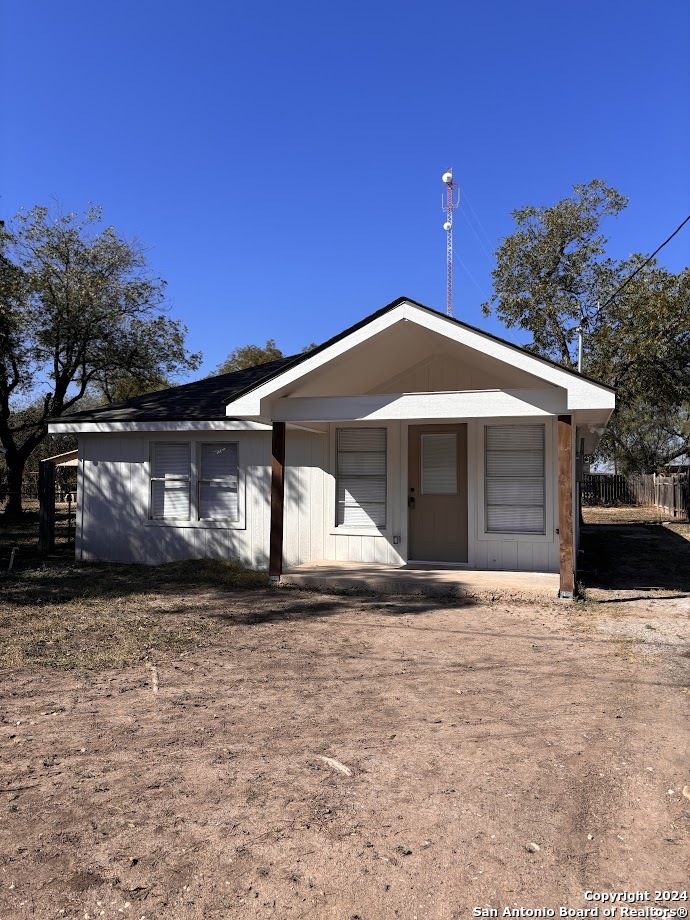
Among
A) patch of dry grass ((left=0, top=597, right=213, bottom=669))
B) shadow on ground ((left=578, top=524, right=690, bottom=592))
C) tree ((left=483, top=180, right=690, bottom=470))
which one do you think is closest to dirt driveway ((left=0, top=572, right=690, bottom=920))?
patch of dry grass ((left=0, top=597, right=213, bottom=669))

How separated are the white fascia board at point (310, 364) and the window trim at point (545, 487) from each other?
Result: 2356 millimetres

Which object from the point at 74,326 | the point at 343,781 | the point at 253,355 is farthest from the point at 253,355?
the point at 343,781

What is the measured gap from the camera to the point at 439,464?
10016 mm

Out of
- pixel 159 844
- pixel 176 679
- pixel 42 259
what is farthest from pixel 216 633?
pixel 42 259

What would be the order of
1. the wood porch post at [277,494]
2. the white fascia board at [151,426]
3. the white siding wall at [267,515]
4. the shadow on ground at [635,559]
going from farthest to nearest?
1. the white fascia board at [151,426]
2. the shadow on ground at [635,559]
3. the white siding wall at [267,515]
4. the wood porch post at [277,494]

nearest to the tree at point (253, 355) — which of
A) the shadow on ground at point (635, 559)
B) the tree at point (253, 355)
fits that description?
the tree at point (253, 355)

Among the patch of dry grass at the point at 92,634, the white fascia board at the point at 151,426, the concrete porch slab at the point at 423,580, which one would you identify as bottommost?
the patch of dry grass at the point at 92,634

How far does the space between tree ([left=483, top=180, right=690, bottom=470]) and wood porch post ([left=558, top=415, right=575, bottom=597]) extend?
14.8 meters

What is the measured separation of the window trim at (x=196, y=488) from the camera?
35.7 feet

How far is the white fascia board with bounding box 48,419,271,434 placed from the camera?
10.6 metres

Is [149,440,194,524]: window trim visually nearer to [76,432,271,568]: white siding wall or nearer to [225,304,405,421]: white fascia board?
[76,432,271,568]: white siding wall

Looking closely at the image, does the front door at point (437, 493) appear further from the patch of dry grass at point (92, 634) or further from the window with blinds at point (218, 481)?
the patch of dry grass at point (92, 634)

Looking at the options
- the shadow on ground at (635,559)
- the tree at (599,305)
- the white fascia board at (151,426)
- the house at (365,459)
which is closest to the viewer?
the house at (365,459)

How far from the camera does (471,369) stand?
9.80 m
